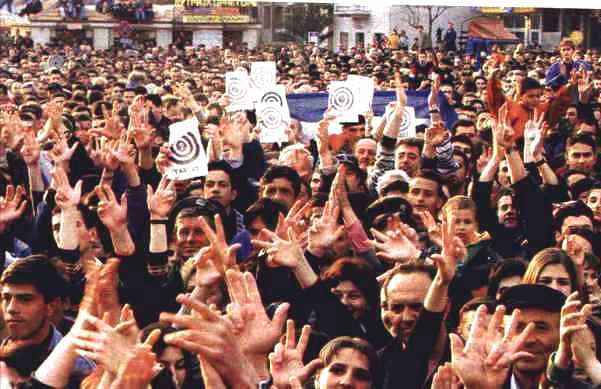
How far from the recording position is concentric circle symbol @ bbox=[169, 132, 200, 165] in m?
8.56

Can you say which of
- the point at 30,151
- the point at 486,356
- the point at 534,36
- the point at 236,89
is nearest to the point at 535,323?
the point at 486,356

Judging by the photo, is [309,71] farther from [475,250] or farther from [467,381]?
[467,381]

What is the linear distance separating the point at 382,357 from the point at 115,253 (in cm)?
177

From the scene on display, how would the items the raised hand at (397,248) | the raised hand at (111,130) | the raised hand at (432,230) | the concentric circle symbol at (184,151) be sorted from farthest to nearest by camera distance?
1. the raised hand at (111,130)
2. the concentric circle symbol at (184,151)
3. the raised hand at (432,230)
4. the raised hand at (397,248)

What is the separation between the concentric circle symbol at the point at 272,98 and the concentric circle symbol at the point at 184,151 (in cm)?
270

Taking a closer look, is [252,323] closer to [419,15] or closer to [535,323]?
[535,323]

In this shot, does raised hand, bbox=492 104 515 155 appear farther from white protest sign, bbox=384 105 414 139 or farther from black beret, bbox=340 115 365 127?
black beret, bbox=340 115 365 127

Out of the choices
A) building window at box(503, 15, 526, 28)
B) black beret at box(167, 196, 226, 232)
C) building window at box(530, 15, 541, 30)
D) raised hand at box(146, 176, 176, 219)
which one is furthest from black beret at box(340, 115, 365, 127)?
building window at box(503, 15, 526, 28)

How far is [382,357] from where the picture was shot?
194 inches

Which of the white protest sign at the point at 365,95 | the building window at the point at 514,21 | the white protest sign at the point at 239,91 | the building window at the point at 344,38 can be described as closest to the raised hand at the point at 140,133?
the white protest sign at the point at 365,95

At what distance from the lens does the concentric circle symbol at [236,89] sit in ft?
41.2

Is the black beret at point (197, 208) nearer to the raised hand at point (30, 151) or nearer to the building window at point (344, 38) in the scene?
the raised hand at point (30, 151)

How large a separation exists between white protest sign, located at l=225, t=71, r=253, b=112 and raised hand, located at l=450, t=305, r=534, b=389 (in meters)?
8.67

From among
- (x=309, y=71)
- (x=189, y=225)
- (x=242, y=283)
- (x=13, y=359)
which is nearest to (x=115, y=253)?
(x=189, y=225)
